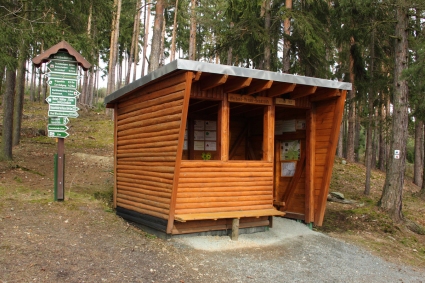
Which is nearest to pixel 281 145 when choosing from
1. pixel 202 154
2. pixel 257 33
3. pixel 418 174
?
pixel 202 154

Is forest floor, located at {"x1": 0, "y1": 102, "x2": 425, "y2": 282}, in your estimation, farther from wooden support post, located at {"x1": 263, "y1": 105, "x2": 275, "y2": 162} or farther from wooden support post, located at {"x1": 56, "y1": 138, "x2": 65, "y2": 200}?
wooden support post, located at {"x1": 263, "y1": 105, "x2": 275, "y2": 162}

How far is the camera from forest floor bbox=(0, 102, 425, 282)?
16.3 ft

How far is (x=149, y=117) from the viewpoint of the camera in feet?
24.7

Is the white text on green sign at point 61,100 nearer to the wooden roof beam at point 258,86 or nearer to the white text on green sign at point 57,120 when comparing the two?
the white text on green sign at point 57,120

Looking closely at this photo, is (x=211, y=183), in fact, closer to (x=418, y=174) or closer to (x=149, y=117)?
(x=149, y=117)

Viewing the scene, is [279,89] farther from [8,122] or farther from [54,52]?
[8,122]

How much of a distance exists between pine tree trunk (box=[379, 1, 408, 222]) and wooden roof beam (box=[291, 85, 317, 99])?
3.88 m

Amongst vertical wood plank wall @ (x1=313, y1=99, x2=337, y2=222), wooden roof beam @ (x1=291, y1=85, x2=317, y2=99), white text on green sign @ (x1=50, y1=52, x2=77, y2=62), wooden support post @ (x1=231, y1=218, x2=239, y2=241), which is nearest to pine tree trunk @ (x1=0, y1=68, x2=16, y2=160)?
white text on green sign @ (x1=50, y1=52, x2=77, y2=62)

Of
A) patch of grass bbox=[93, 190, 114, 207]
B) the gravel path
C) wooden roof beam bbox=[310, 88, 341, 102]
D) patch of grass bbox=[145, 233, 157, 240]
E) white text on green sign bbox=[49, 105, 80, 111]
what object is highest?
wooden roof beam bbox=[310, 88, 341, 102]

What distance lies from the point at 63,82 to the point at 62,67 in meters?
0.33

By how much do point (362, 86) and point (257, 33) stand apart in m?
4.52

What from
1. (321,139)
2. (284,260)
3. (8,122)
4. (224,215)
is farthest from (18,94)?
(284,260)

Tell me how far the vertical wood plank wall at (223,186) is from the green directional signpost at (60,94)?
2804 mm

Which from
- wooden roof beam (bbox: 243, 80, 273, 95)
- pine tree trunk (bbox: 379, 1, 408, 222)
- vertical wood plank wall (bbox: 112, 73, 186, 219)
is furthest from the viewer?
pine tree trunk (bbox: 379, 1, 408, 222)
